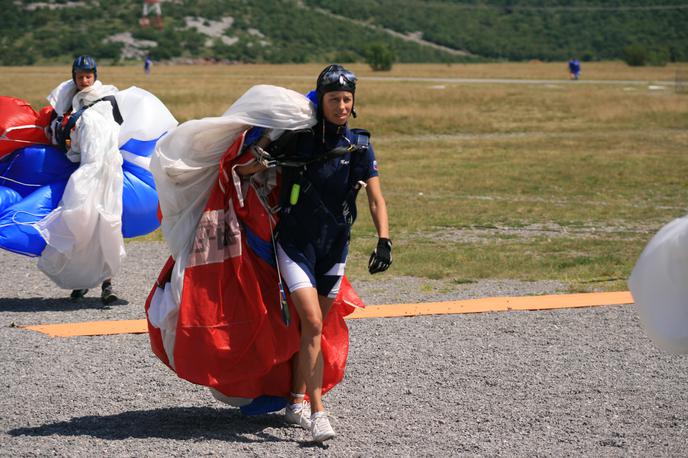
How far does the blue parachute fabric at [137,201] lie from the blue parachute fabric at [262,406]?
12.1 ft

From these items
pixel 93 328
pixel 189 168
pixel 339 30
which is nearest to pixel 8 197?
pixel 93 328

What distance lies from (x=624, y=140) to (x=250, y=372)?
20820 millimetres

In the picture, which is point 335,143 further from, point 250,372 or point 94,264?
point 94,264

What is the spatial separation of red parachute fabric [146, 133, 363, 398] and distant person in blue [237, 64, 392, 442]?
14cm

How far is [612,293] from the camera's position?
8555mm

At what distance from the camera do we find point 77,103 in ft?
27.8

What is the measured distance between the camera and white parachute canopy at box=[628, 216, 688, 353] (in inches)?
135

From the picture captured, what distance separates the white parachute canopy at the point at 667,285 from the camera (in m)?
3.43

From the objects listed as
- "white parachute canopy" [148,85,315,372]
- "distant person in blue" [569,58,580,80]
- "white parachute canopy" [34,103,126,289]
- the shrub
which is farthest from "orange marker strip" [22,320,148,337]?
the shrub

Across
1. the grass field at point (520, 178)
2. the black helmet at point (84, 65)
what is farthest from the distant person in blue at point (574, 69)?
the black helmet at point (84, 65)

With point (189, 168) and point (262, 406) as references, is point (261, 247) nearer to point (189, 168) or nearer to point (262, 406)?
point (189, 168)

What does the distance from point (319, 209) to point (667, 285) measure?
193 cm

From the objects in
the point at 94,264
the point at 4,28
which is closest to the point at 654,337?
the point at 94,264

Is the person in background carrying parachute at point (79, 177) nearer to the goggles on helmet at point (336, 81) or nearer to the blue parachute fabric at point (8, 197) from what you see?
the blue parachute fabric at point (8, 197)
